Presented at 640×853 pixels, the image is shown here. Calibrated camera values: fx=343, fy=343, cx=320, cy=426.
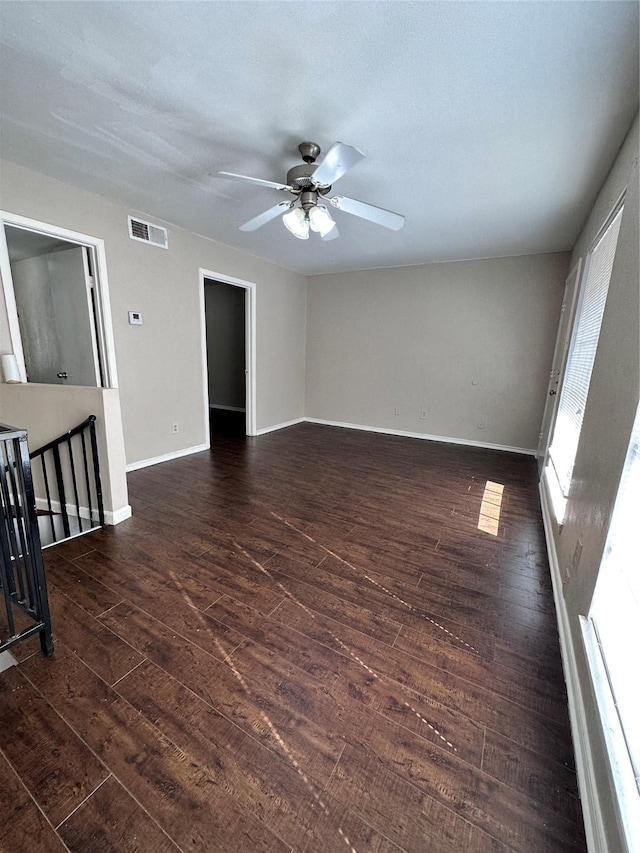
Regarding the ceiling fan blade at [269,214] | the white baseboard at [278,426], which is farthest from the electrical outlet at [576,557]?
the white baseboard at [278,426]

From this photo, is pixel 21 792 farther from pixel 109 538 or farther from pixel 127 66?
pixel 127 66

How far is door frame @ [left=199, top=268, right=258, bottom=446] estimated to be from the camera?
427 centimetres

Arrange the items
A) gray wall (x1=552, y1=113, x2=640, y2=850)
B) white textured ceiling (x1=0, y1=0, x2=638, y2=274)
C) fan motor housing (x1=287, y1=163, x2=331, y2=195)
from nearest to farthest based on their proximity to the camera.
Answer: gray wall (x1=552, y1=113, x2=640, y2=850) < white textured ceiling (x1=0, y1=0, x2=638, y2=274) < fan motor housing (x1=287, y1=163, x2=331, y2=195)

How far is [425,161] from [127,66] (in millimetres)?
1753

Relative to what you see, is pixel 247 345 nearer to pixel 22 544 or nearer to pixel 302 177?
pixel 302 177

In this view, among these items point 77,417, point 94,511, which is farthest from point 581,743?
point 77,417

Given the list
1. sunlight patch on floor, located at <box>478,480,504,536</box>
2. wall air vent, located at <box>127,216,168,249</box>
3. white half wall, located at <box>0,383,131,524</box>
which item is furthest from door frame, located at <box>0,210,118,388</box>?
sunlight patch on floor, located at <box>478,480,504,536</box>

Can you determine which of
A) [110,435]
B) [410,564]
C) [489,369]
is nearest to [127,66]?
[110,435]

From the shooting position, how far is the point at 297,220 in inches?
92.4

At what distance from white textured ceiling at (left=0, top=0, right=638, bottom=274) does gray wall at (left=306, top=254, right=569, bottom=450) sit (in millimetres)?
1757

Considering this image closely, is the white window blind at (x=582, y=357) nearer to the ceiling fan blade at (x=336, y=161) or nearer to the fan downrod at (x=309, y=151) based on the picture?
the ceiling fan blade at (x=336, y=161)

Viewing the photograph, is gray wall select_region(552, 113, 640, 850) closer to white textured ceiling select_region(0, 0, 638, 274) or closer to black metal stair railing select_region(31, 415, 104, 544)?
white textured ceiling select_region(0, 0, 638, 274)

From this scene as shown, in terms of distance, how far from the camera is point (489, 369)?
15.9 feet

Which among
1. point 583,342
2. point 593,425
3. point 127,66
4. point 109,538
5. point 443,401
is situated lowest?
point 109,538
